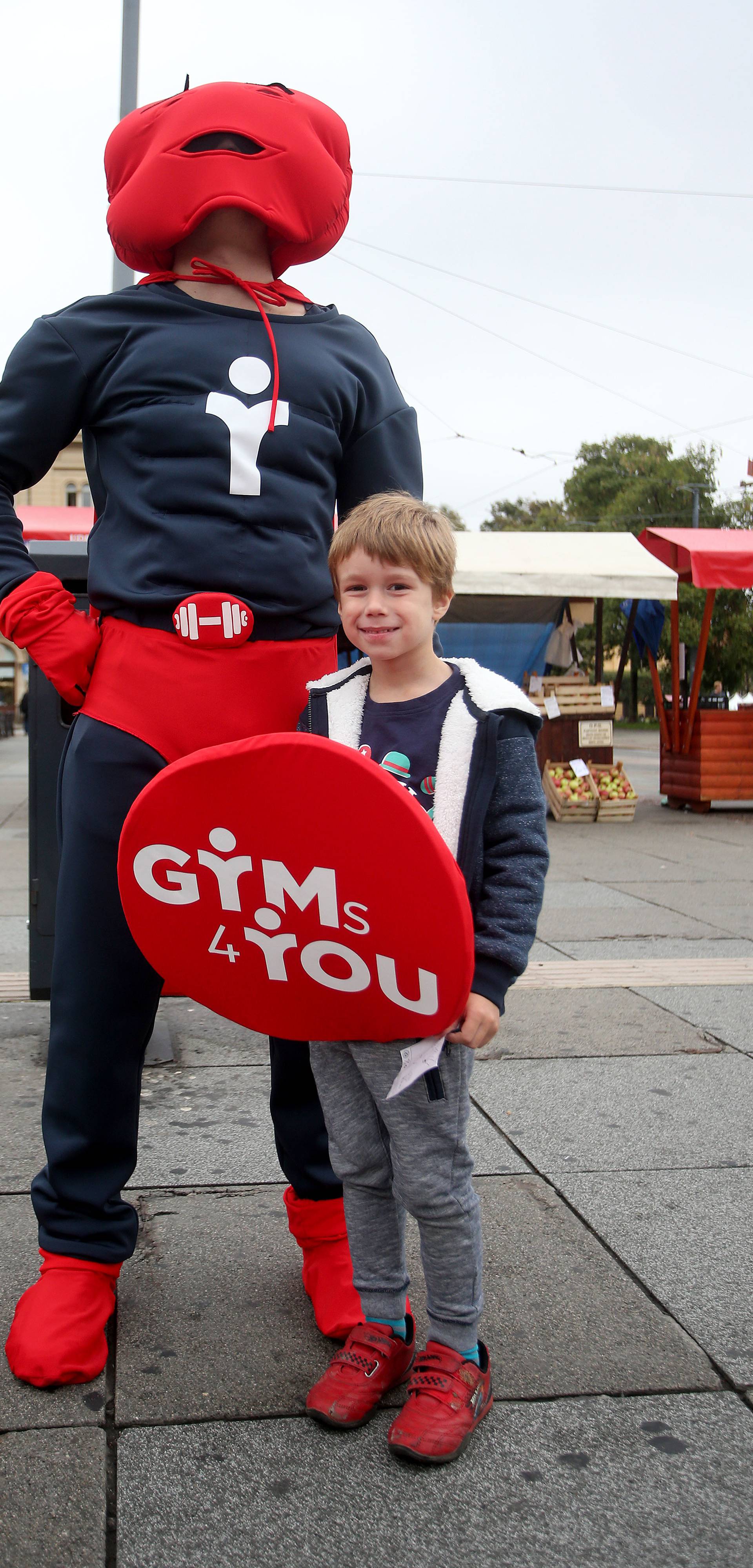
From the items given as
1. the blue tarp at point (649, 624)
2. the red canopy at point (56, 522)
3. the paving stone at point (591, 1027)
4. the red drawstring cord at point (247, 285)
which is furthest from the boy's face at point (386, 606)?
the blue tarp at point (649, 624)

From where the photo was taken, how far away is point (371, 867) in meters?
1.70

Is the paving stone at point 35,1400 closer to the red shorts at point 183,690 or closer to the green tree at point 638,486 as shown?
the red shorts at point 183,690

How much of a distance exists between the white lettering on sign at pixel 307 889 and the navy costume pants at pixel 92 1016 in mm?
446

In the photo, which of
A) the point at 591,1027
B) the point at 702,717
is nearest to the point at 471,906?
the point at 591,1027

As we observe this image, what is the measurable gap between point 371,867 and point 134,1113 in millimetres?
801

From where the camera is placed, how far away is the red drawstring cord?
6.93 feet

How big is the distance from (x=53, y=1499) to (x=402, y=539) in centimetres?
140

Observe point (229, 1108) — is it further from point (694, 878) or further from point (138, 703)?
point (694, 878)

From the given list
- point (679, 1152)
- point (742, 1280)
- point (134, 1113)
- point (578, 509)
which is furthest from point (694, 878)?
point (578, 509)

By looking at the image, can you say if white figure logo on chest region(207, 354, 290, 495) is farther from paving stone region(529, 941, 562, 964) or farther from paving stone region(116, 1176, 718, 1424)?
paving stone region(529, 941, 562, 964)

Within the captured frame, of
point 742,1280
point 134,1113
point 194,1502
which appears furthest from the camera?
point 742,1280

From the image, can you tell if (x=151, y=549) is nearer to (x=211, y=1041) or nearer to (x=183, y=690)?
(x=183, y=690)

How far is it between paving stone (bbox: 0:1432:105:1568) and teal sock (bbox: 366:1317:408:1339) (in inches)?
17.5

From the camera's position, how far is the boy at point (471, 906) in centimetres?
187
